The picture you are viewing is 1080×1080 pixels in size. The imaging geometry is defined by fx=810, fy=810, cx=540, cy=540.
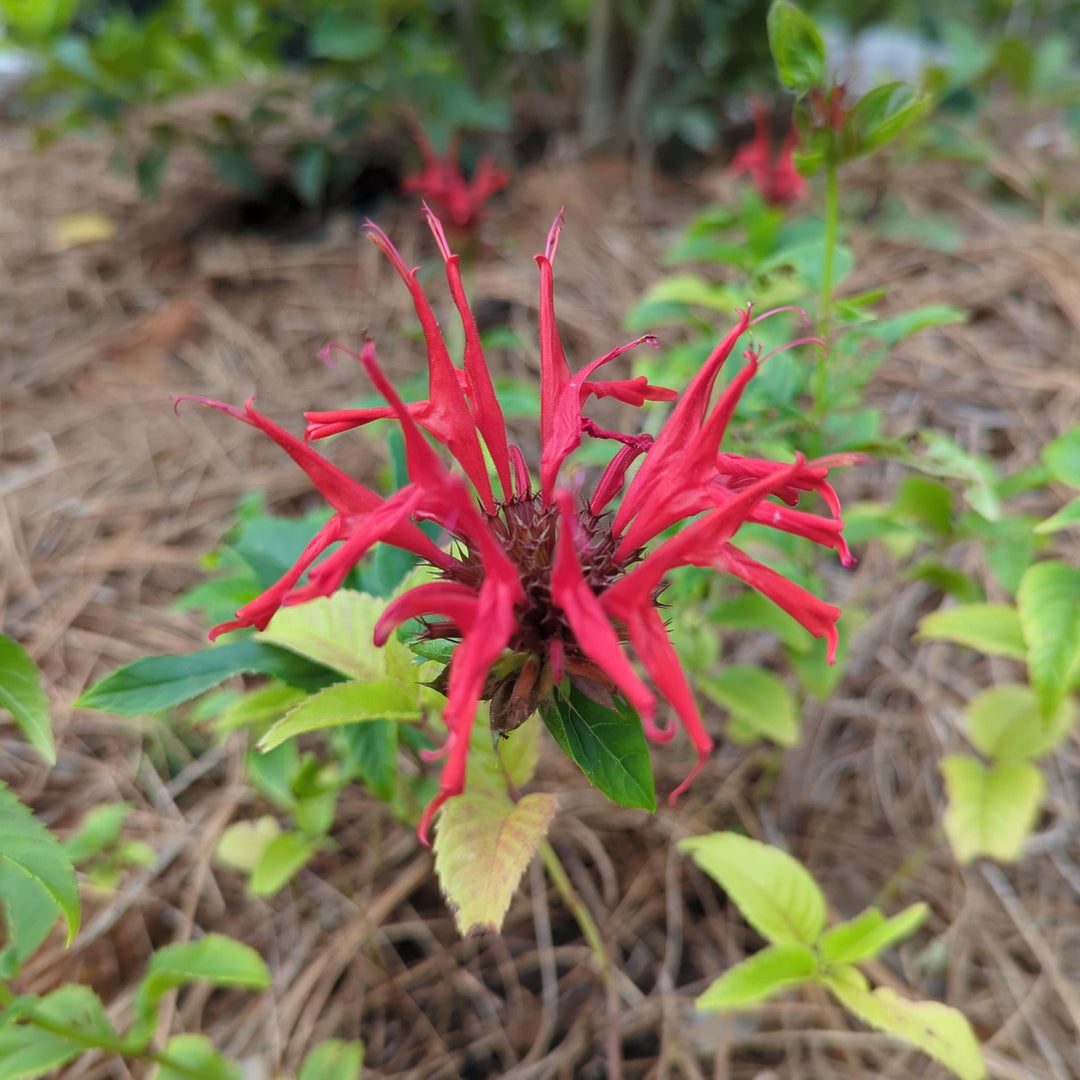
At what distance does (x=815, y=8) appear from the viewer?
9.40 feet

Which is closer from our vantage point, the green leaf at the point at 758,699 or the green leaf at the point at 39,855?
the green leaf at the point at 39,855

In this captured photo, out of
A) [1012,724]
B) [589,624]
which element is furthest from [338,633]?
[1012,724]

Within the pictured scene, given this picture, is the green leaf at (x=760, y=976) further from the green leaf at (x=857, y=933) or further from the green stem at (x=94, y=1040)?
the green stem at (x=94, y=1040)

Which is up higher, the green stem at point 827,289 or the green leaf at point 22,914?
the green stem at point 827,289

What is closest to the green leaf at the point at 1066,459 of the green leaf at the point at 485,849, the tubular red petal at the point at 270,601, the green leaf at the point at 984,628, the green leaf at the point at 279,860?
the green leaf at the point at 984,628

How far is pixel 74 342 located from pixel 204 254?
2.01 ft

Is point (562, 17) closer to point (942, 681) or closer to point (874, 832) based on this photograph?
point (942, 681)

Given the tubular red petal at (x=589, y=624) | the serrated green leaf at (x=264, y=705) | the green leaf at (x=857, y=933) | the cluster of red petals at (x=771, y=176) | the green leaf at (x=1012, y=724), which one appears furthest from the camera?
the cluster of red petals at (x=771, y=176)

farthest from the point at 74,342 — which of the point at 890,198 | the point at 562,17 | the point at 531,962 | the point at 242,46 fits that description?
the point at 890,198

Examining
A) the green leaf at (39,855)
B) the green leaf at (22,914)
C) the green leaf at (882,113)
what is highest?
the green leaf at (882,113)

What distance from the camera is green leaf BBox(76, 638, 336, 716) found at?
0.84 m

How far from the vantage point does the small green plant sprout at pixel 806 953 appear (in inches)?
34.3

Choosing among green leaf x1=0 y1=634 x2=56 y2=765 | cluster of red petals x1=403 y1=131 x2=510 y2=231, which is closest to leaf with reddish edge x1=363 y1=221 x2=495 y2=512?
green leaf x1=0 y1=634 x2=56 y2=765

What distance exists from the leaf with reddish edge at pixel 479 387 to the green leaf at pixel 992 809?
33.4 inches
